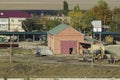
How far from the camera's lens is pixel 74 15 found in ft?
150

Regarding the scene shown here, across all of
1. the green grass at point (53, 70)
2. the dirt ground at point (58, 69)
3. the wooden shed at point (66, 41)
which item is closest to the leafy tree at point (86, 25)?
the wooden shed at point (66, 41)

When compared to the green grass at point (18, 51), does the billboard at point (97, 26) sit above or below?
above

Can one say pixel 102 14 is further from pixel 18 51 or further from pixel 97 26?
pixel 18 51

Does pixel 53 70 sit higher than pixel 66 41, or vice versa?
pixel 66 41

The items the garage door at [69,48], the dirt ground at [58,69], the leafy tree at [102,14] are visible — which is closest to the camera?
the dirt ground at [58,69]

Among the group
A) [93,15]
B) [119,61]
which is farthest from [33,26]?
[119,61]

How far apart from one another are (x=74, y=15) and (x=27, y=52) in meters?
16.9

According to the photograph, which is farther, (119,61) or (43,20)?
(43,20)

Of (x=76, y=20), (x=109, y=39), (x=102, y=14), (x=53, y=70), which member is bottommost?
(x=53, y=70)

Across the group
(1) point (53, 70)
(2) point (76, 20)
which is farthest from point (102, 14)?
(1) point (53, 70)

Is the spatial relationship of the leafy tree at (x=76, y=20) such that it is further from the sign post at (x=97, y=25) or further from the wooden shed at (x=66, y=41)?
the wooden shed at (x=66, y=41)

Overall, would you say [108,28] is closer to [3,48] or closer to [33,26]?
[33,26]

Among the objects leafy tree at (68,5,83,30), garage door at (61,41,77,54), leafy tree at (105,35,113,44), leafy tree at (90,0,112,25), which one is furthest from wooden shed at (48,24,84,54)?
leafy tree at (90,0,112,25)

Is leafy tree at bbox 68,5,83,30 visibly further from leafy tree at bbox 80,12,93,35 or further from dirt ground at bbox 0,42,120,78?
dirt ground at bbox 0,42,120,78
